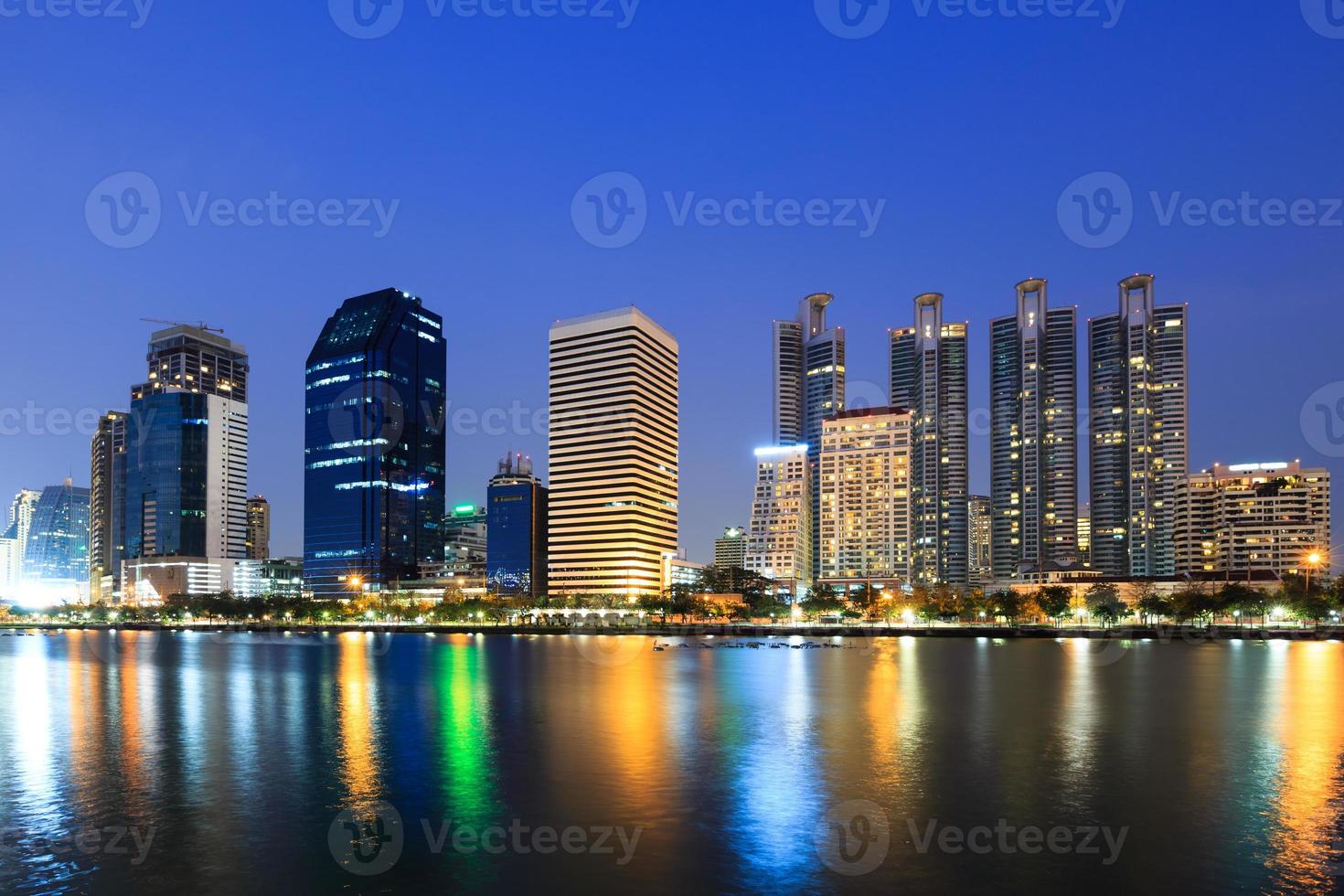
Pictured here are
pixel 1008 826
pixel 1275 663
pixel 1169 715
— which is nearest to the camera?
pixel 1008 826

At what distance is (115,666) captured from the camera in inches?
4862

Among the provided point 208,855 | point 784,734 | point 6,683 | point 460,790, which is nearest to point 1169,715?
point 784,734

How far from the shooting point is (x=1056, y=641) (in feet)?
590

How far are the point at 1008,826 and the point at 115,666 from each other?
385 ft

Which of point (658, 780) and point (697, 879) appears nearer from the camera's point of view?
point (697, 879)

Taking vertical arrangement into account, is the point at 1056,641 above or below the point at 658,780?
below

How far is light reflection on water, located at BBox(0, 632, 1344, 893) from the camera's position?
33.3m

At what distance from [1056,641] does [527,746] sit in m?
146

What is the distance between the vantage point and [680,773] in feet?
A: 160

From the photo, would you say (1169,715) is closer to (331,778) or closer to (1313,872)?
(1313,872)

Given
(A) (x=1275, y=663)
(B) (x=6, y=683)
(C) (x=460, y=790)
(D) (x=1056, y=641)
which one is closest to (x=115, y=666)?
(B) (x=6, y=683)

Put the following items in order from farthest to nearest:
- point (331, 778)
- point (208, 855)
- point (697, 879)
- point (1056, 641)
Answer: point (1056, 641) → point (331, 778) → point (208, 855) → point (697, 879)

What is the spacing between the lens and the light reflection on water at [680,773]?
3334 cm

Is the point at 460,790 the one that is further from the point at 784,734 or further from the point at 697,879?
the point at 784,734
